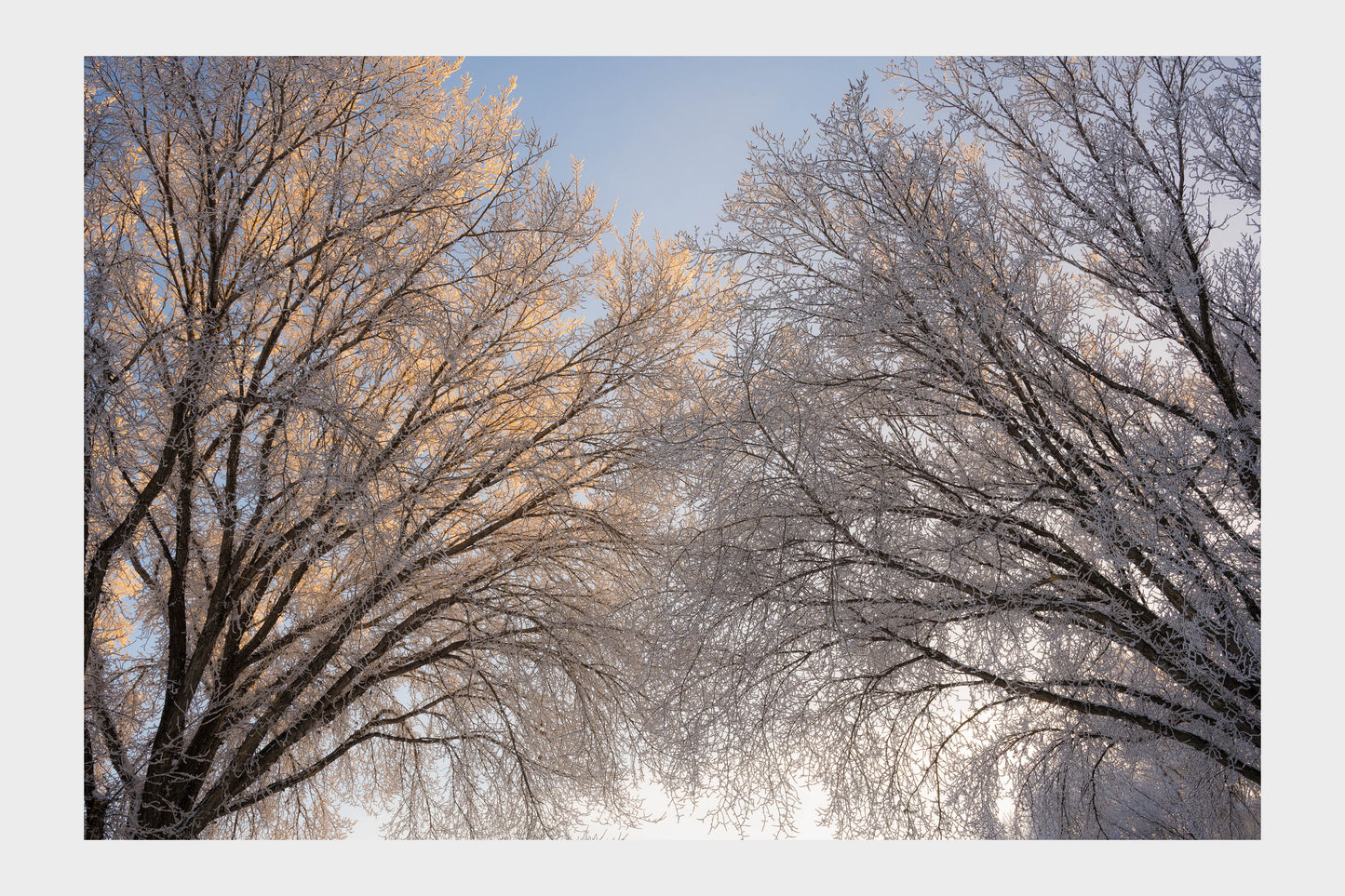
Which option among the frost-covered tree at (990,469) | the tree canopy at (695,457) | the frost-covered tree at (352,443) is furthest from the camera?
the frost-covered tree at (352,443)

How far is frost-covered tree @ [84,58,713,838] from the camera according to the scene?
4.76m

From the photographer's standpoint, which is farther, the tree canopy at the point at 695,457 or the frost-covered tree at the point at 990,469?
the tree canopy at the point at 695,457

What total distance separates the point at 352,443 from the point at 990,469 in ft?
12.3

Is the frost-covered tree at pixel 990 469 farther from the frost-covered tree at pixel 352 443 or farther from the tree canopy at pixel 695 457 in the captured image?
the frost-covered tree at pixel 352 443

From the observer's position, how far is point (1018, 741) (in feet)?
15.1

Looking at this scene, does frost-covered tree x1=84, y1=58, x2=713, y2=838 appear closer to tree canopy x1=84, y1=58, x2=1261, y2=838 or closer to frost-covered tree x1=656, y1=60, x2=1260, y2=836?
tree canopy x1=84, y1=58, x2=1261, y2=838

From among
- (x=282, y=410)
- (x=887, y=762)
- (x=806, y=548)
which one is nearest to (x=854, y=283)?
(x=806, y=548)

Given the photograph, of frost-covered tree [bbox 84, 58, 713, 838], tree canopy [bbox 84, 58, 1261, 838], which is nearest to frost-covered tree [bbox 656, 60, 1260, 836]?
tree canopy [bbox 84, 58, 1261, 838]

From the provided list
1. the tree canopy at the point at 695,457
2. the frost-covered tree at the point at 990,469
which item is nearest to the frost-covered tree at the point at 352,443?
the tree canopy at the point at 695,457

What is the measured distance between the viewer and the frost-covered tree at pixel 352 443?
187 inches

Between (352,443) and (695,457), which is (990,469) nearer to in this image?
(695,457)

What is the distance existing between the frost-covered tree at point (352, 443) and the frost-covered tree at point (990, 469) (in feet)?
5.57

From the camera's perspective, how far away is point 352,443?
4832 millimetres

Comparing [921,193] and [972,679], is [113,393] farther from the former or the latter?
[972,679]
